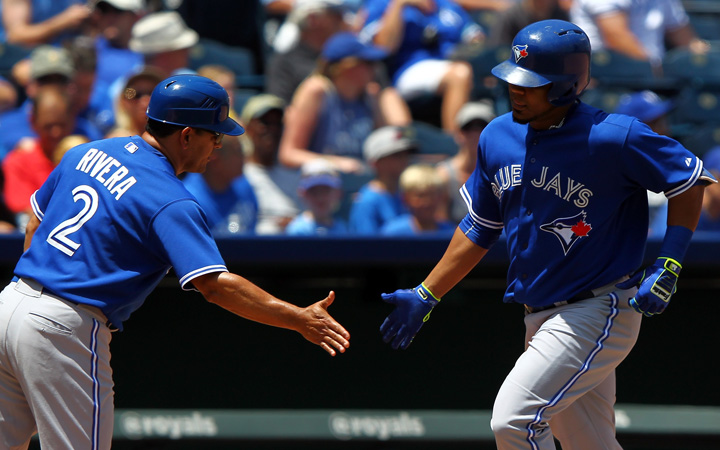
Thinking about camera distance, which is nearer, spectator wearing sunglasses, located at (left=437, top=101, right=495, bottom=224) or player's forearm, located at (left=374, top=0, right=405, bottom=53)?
spectator wearing sunglasses, located at (left=437, top=101, right=495, bottom=224)

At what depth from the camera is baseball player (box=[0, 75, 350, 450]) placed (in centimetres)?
303

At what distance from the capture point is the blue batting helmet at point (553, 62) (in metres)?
3.21

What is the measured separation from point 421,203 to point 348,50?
140cm

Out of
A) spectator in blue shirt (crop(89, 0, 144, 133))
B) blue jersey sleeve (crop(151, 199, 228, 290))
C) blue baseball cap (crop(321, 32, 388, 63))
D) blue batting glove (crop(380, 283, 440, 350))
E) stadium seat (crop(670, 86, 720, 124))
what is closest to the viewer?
blue jersey sleeve (crop(151, 199, 228, 290))

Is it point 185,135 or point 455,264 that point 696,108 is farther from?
point 185,135

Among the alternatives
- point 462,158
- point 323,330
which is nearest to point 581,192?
point 323,330

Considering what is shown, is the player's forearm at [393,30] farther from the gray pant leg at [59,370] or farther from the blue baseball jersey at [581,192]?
the gray pant leg at [59,370]

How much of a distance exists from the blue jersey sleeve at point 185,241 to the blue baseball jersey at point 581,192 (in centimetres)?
105

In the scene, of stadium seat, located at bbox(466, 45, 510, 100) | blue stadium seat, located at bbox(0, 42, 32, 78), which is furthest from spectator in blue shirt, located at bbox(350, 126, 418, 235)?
blue stadium seat, located at bbox(0, 42, 32, 78)

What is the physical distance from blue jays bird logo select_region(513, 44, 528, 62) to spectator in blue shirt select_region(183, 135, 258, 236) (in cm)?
238

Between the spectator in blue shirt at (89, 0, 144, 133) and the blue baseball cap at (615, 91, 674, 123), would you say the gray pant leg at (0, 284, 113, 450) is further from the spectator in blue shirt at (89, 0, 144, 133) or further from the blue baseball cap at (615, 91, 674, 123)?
the blue baseball cap at (615, 91, 674, 123)

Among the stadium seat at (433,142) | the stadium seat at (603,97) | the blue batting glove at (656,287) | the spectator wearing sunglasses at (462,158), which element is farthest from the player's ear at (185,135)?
the stadium seat at (603,97)

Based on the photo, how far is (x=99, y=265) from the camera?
308 centimetres

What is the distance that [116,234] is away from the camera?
10.1 feet
